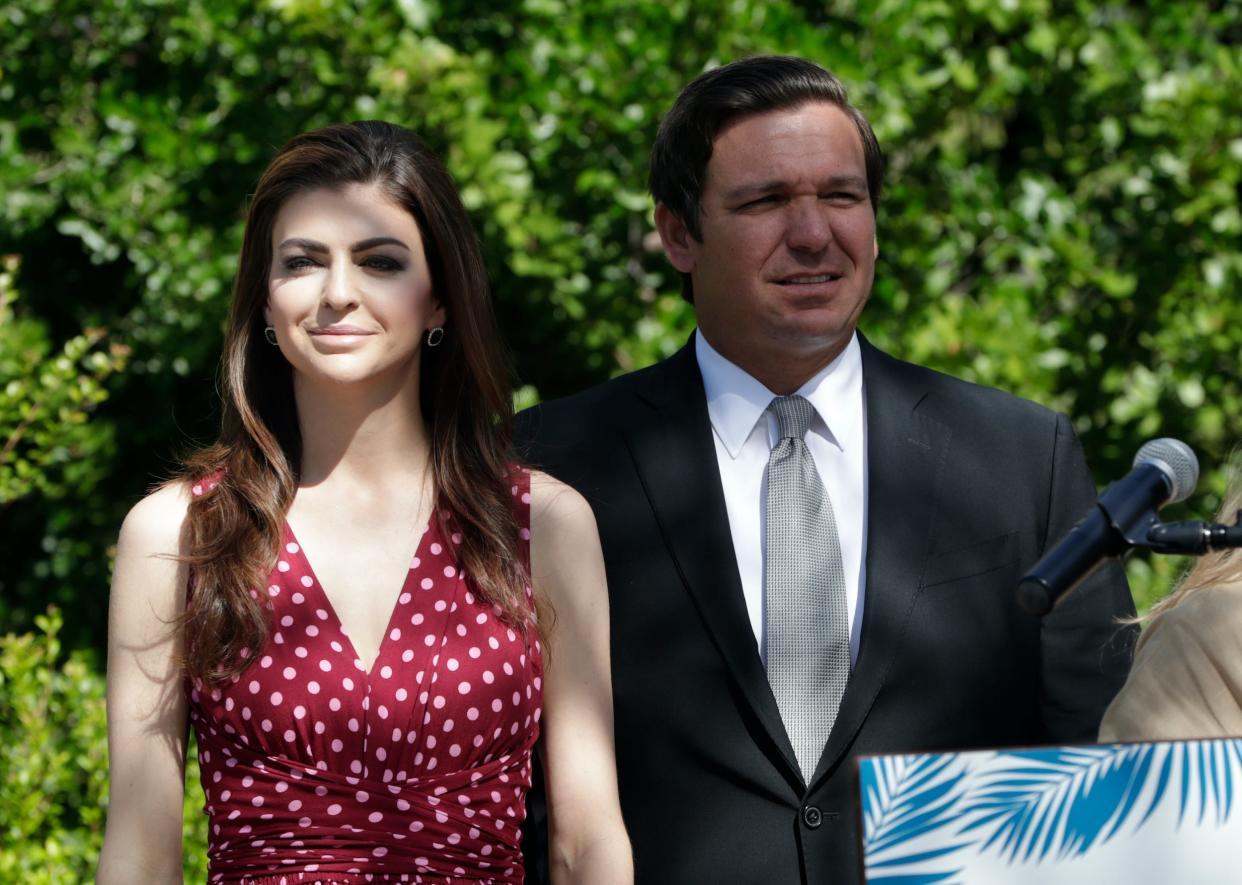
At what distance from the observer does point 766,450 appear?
2.94 m

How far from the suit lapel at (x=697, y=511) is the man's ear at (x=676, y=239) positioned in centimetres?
20

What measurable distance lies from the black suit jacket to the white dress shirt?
0.10ft

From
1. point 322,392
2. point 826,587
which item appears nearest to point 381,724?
point 322,392

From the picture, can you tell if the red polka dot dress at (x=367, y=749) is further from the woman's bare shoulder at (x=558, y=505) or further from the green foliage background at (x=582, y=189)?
the green foliage background at (x=582, y=189)

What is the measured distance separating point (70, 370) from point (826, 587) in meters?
2.19

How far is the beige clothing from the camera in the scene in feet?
7.07

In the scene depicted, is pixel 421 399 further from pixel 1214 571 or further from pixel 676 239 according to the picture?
pixel 1214 571

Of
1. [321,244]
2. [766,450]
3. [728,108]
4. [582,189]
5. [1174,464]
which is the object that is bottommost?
[1174,464]

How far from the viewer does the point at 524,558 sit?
2645 millimetres

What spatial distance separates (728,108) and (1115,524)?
5.00ft

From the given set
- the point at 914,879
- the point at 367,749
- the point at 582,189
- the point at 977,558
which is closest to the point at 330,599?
the point at 367,749

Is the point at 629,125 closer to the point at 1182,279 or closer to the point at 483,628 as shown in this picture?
the point at 1182,279

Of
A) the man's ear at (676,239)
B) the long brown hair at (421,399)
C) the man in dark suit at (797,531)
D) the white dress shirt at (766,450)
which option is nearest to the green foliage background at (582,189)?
the man's ear at (676,239)

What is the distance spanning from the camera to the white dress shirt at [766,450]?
285 cm
